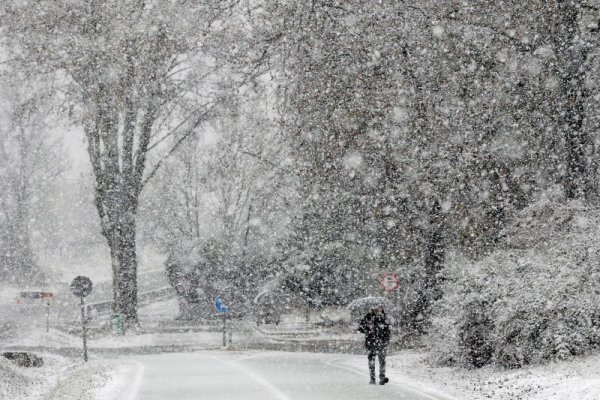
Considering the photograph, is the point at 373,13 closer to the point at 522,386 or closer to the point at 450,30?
the point at 450,30

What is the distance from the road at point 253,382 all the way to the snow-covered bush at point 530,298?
2.34 metres

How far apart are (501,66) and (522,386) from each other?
270 inches

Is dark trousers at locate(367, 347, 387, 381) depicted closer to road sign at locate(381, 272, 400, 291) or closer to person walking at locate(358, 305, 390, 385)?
person walking at locate(358, 305, 390, 385)

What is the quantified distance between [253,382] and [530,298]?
5392 mm

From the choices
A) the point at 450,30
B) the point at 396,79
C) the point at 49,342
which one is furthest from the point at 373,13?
the point at 49,342

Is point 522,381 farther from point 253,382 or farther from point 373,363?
point 253,382

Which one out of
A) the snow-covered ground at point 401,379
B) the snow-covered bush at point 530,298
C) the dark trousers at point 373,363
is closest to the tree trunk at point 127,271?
the snow-covered ground at point 401,379

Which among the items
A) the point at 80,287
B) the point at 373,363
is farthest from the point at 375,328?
the point at 80,287

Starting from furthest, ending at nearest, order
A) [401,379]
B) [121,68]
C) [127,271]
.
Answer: [127,271] → [121,68] → [401,379]

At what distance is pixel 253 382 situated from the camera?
16250mm

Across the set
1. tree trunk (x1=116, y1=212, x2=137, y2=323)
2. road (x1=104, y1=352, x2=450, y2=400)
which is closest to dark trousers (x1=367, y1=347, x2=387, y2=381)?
road (x1=104, y1=352, x2=450, y2=400)

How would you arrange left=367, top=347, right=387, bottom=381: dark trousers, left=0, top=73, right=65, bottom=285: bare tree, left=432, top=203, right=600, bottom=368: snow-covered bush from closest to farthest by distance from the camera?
left=432, top=203, right=600, bottom=368: snow-covered bush < left=367, top=347, right=387, bottom=381: dark trousers < left=0, top=73, right=65, bottom=285: bare tree

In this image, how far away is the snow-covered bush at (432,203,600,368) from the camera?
50.2 ft

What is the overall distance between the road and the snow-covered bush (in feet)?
7.69
